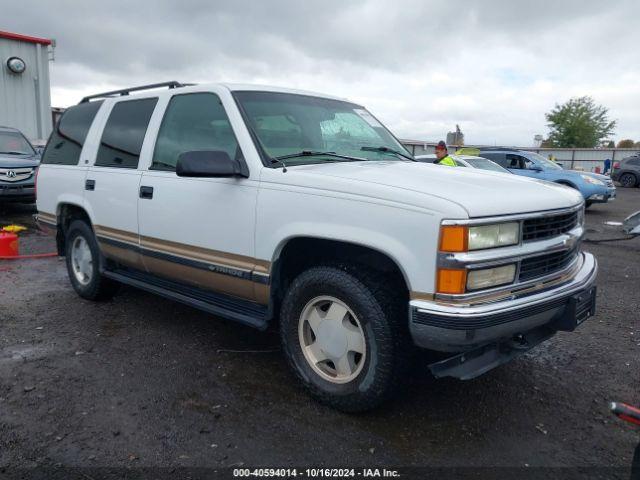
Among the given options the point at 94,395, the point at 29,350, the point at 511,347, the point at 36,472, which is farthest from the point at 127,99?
the point at 511,347

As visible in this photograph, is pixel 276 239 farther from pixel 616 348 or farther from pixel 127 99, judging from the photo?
pixel 616 348

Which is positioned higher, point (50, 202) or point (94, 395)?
point (50, 202)

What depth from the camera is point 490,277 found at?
2561 mm

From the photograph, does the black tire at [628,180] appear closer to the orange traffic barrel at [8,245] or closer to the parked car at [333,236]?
the parked car at [333,236]

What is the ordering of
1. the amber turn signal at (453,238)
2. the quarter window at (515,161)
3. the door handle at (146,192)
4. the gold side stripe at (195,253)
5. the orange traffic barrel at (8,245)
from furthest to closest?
the quarter window at (515,161) < the orange traffic barrel at (8,245) < the door handle at (146,192) < the gold side stripe at (195,253) < the amber turn signal at (453,238)

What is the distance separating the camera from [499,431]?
2.91m

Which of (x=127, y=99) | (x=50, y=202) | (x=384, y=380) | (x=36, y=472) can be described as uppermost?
(x=127, y=99)

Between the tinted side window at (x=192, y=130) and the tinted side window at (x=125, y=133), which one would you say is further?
the tinted side window at (x=125, y=133)

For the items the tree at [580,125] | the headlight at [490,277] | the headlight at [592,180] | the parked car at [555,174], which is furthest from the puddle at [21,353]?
the tree at [580,125]

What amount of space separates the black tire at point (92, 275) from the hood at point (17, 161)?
6.05 metres

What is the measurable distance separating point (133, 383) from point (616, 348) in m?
3.62

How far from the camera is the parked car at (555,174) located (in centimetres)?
1343

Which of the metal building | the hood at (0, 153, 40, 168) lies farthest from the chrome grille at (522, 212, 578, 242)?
the metal building

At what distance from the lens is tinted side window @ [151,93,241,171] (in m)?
3.52
